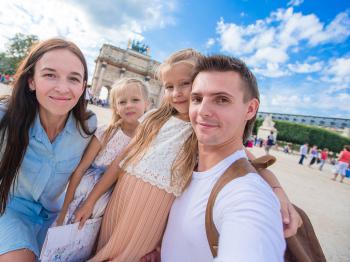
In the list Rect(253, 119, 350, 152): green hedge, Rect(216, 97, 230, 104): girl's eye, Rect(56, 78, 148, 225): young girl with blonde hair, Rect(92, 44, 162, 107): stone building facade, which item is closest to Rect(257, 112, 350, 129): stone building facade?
Rect(253, 119, 350, 152): green hedge

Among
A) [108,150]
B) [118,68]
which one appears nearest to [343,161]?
[108,150]

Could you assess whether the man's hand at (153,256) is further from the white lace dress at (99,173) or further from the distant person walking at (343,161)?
the distant person walking at (343,161)

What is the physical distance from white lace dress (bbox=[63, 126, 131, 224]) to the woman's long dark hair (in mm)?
501

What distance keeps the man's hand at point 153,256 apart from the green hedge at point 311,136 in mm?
39440

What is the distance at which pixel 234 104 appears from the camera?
4.75 ft

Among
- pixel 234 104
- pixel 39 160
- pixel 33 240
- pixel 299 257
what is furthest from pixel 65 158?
pixel 299 257

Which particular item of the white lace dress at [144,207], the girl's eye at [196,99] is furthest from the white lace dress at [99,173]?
the girl's eye at [196,99]

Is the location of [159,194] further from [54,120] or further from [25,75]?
[25,75]

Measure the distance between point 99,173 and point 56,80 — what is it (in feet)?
3.04

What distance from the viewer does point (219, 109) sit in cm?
144

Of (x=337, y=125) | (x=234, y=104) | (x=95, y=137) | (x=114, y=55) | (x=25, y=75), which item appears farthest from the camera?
(x=337, y=125)

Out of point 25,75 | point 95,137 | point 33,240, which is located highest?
point 25,75

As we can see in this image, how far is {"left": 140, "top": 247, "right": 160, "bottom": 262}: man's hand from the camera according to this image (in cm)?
160

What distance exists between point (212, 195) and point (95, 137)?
1.37 m
